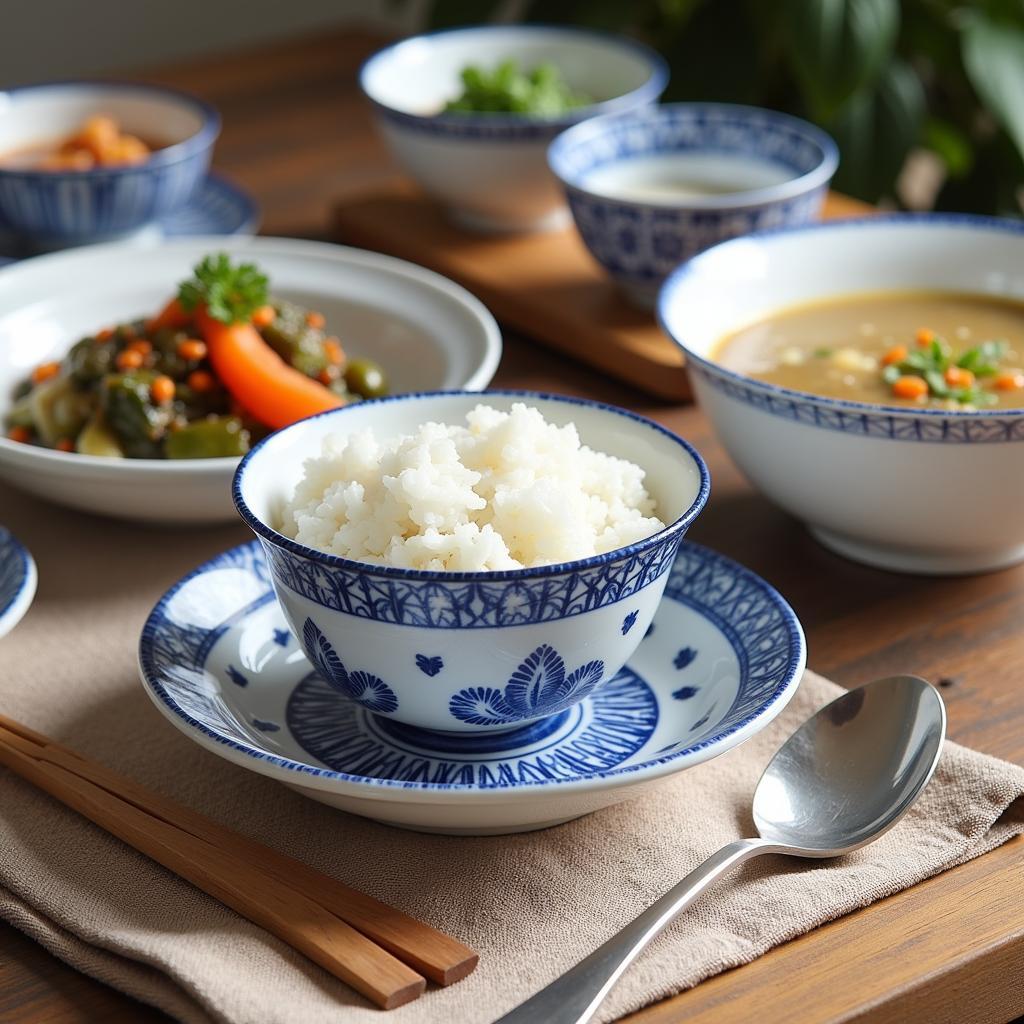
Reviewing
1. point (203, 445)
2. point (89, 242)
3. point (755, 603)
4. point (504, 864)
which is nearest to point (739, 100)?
point (89, 242)

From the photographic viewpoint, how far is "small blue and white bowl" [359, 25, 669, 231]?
7.51 ft

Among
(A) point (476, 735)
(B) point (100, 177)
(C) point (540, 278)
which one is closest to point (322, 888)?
(A) point (476, 735)

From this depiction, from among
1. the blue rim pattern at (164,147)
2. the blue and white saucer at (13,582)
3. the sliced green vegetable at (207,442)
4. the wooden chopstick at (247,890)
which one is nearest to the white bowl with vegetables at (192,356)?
the sliced green vegetable at (207,442)

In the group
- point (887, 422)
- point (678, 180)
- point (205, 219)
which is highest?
point (887, 422)

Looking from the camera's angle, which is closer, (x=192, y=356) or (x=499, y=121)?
(x=192, y=356)

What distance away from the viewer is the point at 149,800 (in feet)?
3.88

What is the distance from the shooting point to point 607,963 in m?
0.98

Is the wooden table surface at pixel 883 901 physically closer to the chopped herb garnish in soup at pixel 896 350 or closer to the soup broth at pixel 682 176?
the chopped herb garnish in soup at pixel 896 350

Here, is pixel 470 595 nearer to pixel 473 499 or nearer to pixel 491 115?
pixel 473 499

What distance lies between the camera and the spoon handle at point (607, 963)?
37.3 inches

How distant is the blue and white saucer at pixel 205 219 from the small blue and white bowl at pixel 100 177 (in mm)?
35

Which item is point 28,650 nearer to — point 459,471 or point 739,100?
point 459,471

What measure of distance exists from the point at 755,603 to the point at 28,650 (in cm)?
71

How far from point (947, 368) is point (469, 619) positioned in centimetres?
78
